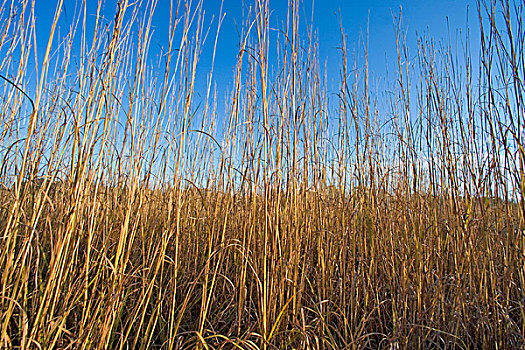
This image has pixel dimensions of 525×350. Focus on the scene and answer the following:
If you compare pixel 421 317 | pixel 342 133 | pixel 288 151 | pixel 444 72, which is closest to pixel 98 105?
pixel 288 151

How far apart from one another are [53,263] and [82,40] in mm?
511

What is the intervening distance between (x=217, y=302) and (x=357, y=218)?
606 millimetres

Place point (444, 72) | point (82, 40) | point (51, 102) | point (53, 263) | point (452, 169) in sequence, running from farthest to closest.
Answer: point (444, 72) < point (452, 169) < point (51, 102) < point (82, 40) < point (53, 263)

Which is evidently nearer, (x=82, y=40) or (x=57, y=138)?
(x=82, y=40)

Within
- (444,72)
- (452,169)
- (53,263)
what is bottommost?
(53,263)

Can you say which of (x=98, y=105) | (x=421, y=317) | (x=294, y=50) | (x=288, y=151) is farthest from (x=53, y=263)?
(x=421, y=317)

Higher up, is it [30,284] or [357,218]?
[357,218]

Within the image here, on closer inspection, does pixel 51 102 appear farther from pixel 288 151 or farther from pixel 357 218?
Answer: pixel 357 218

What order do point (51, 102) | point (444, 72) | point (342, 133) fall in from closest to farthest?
point (51, 102)
point (444, 72)
point (342, 133)

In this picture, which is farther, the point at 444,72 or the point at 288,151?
the point at 444,72

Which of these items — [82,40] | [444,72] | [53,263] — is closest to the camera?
[53,263]

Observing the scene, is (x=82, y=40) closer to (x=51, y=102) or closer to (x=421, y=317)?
(x=51, y=102)

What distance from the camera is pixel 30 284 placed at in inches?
39.8

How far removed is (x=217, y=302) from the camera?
1100 millimetres
